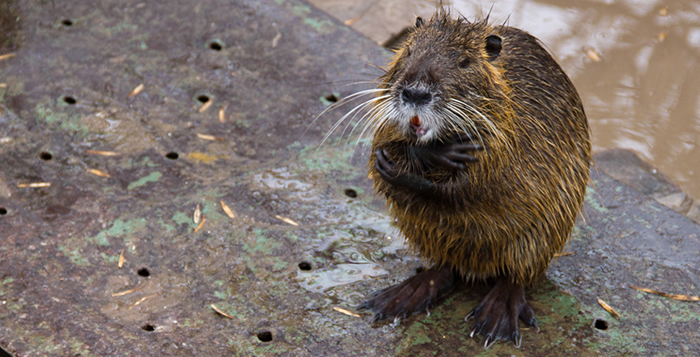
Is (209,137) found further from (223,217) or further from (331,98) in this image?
(331,98)

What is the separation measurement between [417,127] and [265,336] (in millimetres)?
1057

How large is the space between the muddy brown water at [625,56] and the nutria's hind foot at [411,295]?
96.3 inches

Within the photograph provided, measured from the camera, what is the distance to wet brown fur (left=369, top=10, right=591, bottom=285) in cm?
255

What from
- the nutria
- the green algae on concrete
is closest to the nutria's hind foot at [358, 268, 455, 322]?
the nutria

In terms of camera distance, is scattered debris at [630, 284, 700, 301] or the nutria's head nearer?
the nutria's head

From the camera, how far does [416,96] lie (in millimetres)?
2432

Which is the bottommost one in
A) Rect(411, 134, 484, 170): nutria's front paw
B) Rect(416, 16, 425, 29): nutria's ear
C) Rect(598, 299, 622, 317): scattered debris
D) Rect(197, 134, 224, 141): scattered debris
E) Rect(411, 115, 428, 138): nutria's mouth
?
Rect(197, 134, 224, 141): scattered debris

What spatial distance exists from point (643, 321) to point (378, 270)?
3.74ft

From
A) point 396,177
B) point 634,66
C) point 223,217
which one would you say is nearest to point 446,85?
point 396,177

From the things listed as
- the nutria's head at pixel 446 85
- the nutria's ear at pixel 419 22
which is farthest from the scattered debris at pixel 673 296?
the nutria's ear at pixel 419 22

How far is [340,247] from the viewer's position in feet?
10.5

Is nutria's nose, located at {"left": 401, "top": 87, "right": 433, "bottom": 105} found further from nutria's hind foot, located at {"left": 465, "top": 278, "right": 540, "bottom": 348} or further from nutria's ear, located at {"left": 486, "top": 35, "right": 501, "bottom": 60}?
nutria's hind foot, located at {"left": 465, "top": 278, "right": 540, "bottom": 348}

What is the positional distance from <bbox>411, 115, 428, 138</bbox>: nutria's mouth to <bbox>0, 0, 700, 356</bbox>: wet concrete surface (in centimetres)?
85

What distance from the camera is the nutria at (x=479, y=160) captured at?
2518 millimetres
